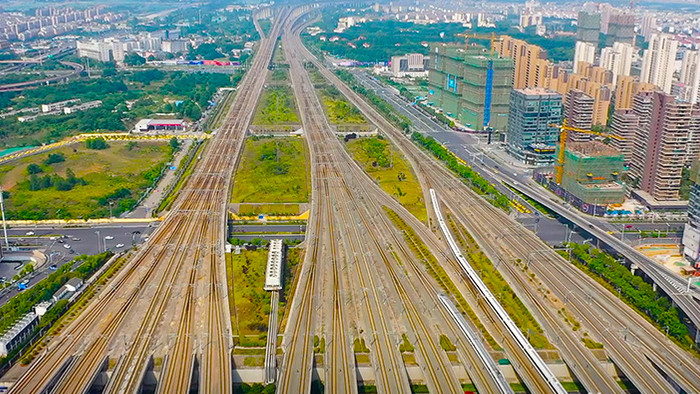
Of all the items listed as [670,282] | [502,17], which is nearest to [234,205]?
[670,282]

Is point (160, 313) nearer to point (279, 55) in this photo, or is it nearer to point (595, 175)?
point (595, 175)

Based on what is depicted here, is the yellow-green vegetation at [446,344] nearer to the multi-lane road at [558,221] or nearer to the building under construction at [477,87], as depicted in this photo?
the multi-lane road at [558,221]

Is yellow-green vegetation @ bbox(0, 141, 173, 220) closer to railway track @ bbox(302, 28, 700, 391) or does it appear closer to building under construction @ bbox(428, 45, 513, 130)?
railway track @ bbox(302, 28, 700, 391)

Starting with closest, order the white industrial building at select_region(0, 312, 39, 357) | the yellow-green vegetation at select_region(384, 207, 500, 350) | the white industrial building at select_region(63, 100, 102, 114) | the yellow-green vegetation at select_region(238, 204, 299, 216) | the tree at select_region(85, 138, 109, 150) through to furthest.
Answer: the white industrial building at select_region(0, 312, 39, 357) → the yellow-green vegetation at select_region(384, 207, 500, 350) → the yellow-green vegetation at select_region(238, 204, 299, 216) → the tree at select_region(85, 138, 109, 150) → the white industrial building at select_region(63, 100, 102, 114)

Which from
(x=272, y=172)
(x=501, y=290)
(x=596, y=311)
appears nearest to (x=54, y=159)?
(x=272, y=172)

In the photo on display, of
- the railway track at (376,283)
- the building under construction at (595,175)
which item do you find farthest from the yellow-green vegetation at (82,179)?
the building under construction at (595,175)

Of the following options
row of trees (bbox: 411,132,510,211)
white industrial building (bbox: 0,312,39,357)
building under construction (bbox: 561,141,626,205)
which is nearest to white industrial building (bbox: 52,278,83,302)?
white industrial building (bbox: 0,312,39,357)

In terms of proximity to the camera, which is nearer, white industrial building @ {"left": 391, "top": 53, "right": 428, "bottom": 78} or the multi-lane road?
the multi-lane road
